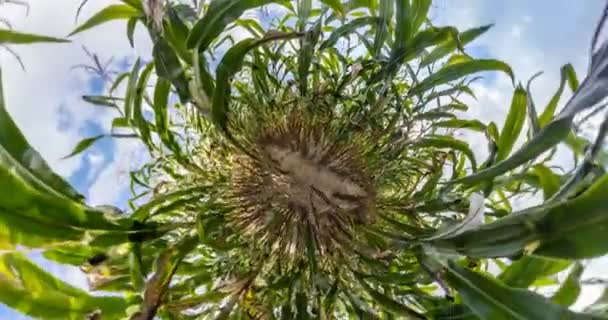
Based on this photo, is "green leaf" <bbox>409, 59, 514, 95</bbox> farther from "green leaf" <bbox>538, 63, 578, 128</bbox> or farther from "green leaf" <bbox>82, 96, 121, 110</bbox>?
"green leaf" <bbox>82, 96, 121, 110</bbox>

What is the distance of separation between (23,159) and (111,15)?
207mm

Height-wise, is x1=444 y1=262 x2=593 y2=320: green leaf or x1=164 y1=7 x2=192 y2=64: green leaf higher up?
x1=164 y1=7 x2=192 y2=64: green leaf

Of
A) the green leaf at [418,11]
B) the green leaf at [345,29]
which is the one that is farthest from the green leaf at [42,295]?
the green leaf at [418,11]

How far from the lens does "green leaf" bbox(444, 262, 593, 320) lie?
615 mm

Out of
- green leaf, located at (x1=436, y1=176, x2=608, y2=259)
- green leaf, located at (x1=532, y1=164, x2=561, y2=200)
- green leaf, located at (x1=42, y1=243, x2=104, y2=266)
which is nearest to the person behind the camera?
green leaf, located at (x1=436, y1=176, x2=608, y2=259)


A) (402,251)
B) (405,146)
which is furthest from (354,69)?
(402,251)

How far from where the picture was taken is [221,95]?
0.75 metres

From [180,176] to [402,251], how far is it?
0.29m

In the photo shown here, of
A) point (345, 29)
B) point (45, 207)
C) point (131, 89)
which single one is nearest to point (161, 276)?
point (45, 207)

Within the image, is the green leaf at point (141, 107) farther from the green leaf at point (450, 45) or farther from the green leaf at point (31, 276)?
the green leaf at point (450, 45)

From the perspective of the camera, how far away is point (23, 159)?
726 mm

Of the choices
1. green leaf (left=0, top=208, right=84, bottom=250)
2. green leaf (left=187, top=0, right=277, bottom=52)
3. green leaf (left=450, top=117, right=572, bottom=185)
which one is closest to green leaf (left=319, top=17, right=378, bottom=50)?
green leaf (left=187, top=0, right=277, bottom=52)

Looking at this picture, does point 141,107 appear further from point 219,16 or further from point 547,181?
point 547,181

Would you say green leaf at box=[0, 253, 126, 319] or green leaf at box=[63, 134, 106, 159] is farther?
green leaf at box=[63, 134, 106, 159]
